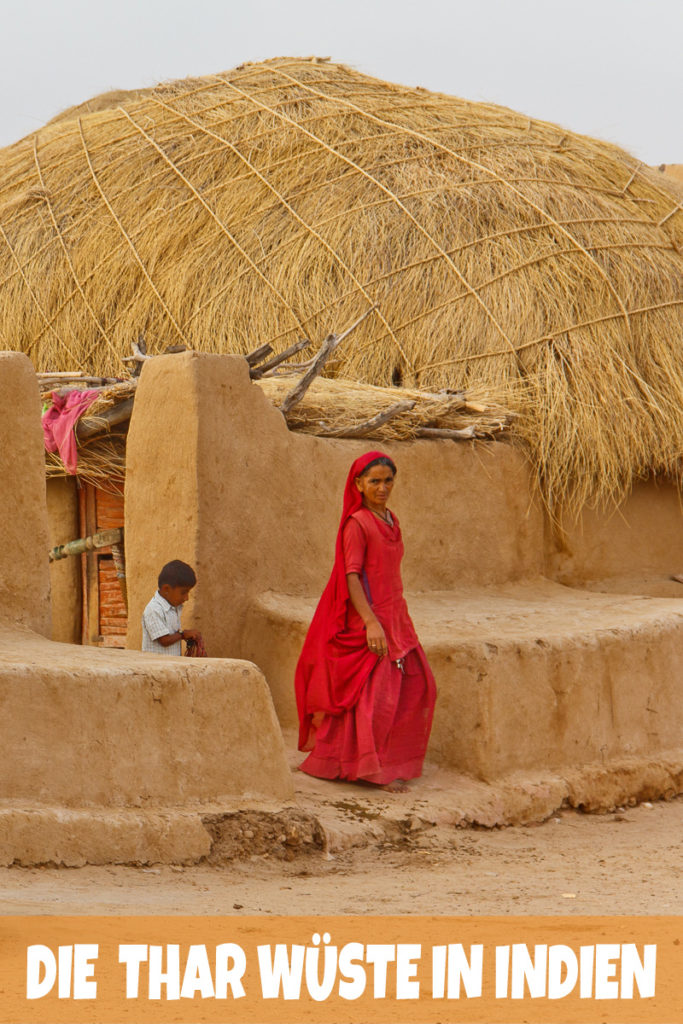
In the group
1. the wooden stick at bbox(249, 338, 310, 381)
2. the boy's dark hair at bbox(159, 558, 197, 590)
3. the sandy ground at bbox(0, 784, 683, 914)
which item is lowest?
the sandy ground at bbox(0, 784, 683, 914)

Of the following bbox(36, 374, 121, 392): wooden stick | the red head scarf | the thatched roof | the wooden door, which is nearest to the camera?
the red head scarf

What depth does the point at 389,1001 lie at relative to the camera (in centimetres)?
289

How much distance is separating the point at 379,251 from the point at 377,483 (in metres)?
3.70

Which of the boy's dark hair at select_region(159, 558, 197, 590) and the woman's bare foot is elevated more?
the boy's dark hair at select_region(159, 558, 197, 590)

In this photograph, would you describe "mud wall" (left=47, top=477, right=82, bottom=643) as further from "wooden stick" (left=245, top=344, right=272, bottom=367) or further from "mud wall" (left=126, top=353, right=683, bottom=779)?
"wooden stick" (left=245, top=344, right=272, bottom=367)

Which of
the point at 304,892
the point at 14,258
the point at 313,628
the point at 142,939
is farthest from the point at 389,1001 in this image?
the point at 14,258

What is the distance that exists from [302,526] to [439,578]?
0.97m

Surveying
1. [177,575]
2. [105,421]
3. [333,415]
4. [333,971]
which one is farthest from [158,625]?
[333,971]

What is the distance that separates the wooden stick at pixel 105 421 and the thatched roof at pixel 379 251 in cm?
182

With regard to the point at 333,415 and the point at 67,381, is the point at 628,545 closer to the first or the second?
the point at 333,415

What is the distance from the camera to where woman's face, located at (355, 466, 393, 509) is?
5293 millimetres

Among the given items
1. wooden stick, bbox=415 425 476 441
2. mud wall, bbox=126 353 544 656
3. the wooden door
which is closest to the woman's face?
mud wall, bbox=126 353 544 656

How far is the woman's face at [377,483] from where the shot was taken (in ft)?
17.4

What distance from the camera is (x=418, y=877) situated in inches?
177
